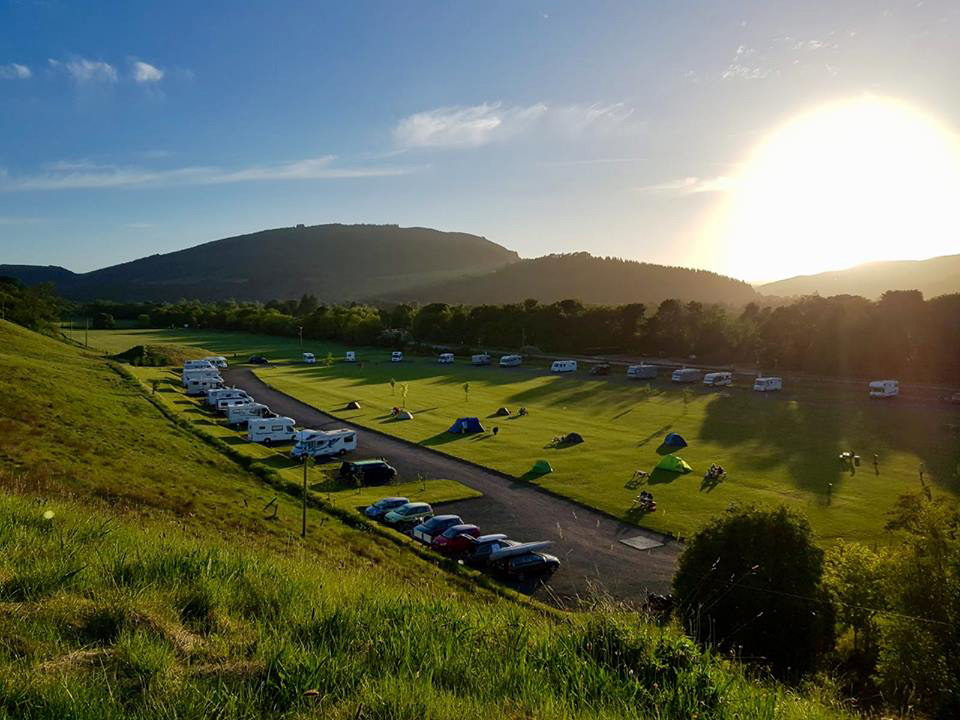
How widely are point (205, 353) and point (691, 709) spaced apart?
306 ft

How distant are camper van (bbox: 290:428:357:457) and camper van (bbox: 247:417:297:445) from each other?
2423 millimetres

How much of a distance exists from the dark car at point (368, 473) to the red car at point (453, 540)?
9.30 m

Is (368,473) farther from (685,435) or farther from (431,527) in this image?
(685,435)

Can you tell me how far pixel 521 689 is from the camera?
4238mm

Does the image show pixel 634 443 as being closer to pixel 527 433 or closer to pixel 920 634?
pixel 527 433

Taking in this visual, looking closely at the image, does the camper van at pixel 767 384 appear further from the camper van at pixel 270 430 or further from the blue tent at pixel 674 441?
the camper van at pixel 270 430

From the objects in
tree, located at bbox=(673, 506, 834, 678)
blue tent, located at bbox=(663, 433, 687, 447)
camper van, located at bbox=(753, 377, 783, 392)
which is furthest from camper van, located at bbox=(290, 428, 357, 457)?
camper van, located at bbox=(753, 377, 783, 392)

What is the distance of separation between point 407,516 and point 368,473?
22.7ft

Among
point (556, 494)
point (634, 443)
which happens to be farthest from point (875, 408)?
point (556, 494)

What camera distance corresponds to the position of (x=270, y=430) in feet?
126

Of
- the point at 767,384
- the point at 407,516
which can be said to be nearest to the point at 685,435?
the point at 767,384

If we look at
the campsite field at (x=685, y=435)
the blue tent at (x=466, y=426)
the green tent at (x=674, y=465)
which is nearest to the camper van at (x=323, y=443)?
the campsite field at (x=685, y=435)

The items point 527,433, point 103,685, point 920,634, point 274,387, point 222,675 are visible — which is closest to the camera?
point 103,685

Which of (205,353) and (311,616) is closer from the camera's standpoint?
(311,616)
